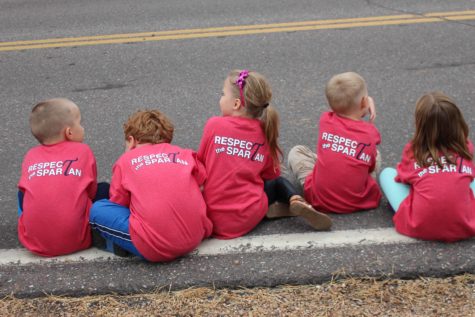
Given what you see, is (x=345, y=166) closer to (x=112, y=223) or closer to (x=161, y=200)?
(x=161, y=200)

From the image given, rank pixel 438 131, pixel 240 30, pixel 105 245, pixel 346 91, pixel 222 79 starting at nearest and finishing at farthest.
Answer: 1. pixel 438 131
2. pixel 105 245
3. pixel 346 91
4. pixel 222 79
5. pixel 240 30

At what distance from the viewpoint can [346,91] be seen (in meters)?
4.10

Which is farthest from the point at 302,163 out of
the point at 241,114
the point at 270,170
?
the point at 241,114

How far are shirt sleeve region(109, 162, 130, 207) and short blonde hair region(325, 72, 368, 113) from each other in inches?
53.9

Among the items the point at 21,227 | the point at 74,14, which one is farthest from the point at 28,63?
the point at 21,227

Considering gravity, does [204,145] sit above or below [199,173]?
above

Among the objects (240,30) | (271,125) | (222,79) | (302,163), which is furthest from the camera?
(240,30)

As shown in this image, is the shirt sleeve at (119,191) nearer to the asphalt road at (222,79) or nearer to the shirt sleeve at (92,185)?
the shirt sleeve at (92,185)

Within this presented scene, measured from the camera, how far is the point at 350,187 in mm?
4055

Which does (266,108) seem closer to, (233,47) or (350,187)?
(350,187)

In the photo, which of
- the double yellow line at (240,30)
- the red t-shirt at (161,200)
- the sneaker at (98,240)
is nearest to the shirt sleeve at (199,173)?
the red t-shirt at (161,200)

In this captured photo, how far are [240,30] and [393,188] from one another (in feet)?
13.7

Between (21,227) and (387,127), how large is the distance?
2.94 meters

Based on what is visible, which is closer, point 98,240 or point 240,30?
point 98,240
